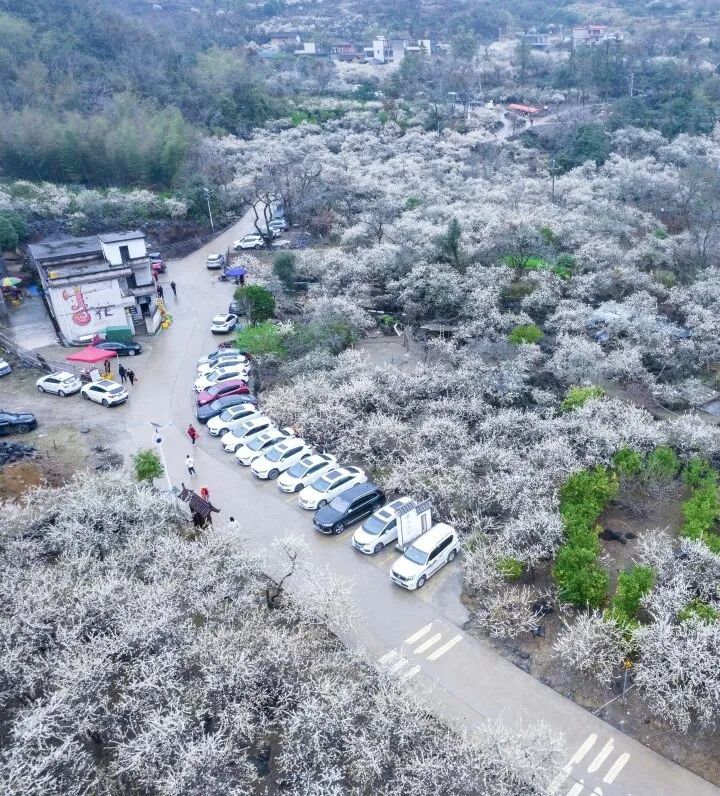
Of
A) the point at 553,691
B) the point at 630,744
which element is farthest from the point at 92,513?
the point at 630,744

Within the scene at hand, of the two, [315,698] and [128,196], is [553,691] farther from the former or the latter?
[128,196]

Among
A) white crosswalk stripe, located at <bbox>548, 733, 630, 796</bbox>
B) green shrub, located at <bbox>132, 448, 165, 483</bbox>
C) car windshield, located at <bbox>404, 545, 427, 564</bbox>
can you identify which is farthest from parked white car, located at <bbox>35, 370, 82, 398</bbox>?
white crosswalk stripe, located at <bbox>548, 733, 630, 796</bbox>

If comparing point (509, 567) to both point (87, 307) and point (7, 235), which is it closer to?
point (87, 307)

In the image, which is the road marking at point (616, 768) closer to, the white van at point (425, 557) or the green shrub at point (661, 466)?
the white van at point (425, 557)

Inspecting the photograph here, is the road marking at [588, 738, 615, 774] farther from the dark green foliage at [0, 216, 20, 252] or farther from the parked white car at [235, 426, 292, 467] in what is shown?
the dark green foliage at [0, 216, 20, 252]

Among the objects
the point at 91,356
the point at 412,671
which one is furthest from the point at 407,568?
the point at 91,356

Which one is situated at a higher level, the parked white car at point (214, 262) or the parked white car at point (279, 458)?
the parked white car at point (279, 458)

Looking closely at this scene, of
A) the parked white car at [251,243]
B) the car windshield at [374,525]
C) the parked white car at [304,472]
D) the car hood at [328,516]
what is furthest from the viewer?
the parked white car at [251,243]

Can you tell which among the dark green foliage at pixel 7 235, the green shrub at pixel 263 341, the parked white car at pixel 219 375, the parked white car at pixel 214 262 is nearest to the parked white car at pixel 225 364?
the parked white car at pixel 219 375
